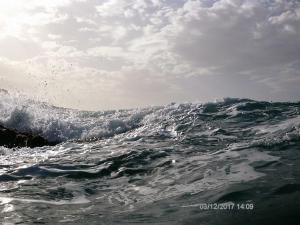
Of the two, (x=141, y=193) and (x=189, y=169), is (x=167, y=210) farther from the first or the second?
(x=189, y=169)

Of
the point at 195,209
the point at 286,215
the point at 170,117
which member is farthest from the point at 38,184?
the point at 170,117

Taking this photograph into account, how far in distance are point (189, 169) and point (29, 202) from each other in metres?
2.69

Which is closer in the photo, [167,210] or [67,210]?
[167,210]

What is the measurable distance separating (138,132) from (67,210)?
23.5 ft

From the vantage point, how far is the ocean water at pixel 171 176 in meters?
4.27

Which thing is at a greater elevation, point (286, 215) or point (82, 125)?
point (82, 125)

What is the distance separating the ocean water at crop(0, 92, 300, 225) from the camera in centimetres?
427

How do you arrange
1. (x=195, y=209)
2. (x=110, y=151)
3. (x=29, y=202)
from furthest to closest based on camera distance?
1. (x=110, y=151)
2. (x=29, y=202)
3. (x=195, y=209)

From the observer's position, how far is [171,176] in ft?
20.1

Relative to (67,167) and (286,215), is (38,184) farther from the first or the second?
(286,215)

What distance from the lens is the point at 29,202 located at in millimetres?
5102

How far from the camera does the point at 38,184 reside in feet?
20.5

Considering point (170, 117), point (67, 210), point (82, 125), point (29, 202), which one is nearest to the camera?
point (67, 210)

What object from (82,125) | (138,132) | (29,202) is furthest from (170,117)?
(29,202)
